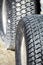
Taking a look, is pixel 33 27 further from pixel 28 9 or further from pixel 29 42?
pixel 28 9

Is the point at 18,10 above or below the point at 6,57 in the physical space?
above

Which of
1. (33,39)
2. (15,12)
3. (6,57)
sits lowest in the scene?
(33,39)

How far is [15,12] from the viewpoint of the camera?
3.58 metres

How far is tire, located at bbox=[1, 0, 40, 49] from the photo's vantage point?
3422mm

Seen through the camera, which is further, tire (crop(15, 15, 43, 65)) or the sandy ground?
the sandy ground

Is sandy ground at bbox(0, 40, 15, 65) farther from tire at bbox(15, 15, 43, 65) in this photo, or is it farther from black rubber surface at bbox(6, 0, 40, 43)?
tire at bbox(15, 15, 43, 65)

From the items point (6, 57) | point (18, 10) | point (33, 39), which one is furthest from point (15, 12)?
point (33, 39)

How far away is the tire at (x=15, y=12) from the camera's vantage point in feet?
11.2

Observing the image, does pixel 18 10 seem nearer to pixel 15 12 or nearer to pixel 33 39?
pixel 15 12

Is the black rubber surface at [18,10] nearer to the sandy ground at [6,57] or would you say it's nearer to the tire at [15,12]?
the tire at [15,12]

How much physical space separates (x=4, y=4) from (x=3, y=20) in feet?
1.05

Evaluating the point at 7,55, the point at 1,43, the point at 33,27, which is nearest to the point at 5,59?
the point at 7,55

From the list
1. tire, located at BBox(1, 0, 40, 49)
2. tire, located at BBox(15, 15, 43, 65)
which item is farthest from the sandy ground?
tire, located at BBox(15, 15, 43, 65)

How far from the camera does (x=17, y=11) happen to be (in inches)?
139
